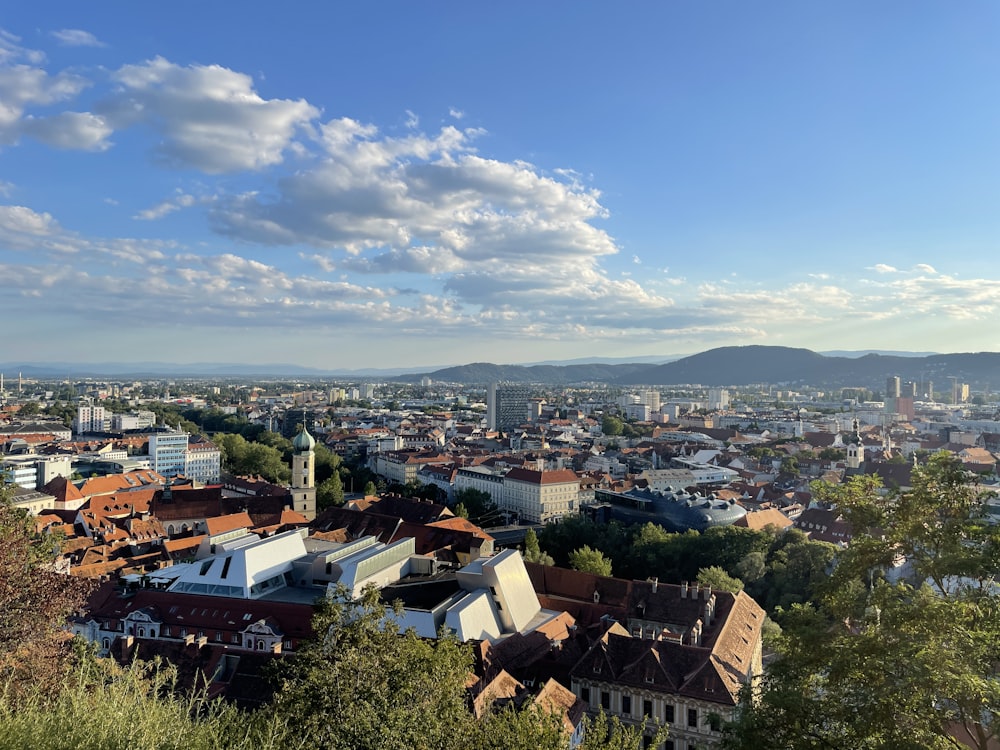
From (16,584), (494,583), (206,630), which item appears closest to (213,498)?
(206,630)

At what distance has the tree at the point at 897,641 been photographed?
29.7ft

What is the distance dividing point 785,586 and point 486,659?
2513 centimetres

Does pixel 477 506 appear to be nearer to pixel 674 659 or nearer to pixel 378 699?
pixel 674 659

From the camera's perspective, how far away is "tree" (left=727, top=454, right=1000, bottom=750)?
904 centimetres

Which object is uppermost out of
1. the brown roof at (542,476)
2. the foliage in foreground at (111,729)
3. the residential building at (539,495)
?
the foliage in foreground at (111,729)

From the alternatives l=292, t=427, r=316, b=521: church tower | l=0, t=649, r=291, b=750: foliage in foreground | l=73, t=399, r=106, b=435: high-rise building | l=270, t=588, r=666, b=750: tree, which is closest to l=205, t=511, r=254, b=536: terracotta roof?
l=292, t=427, r=316, b=521: church tower

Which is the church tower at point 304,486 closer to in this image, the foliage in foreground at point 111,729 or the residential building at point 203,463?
the residential building at point 203,463

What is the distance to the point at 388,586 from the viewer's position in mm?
34531

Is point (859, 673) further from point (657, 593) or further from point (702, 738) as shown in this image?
point (657, 593)

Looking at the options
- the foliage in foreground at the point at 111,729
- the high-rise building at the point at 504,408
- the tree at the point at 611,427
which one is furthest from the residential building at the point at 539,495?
the high-rise building at the point at 504,408

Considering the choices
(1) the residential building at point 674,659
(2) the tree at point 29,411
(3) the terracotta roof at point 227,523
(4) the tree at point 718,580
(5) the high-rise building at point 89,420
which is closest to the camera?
(1) the residential building at point 674,659

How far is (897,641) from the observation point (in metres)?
9.94

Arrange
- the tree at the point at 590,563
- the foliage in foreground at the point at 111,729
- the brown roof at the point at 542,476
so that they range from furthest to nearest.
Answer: the brown roof at the point at 542,476 → the tree at the point at 590,563 → the foliage in foreground at the point at 111,729

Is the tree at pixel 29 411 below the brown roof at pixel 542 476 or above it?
above
